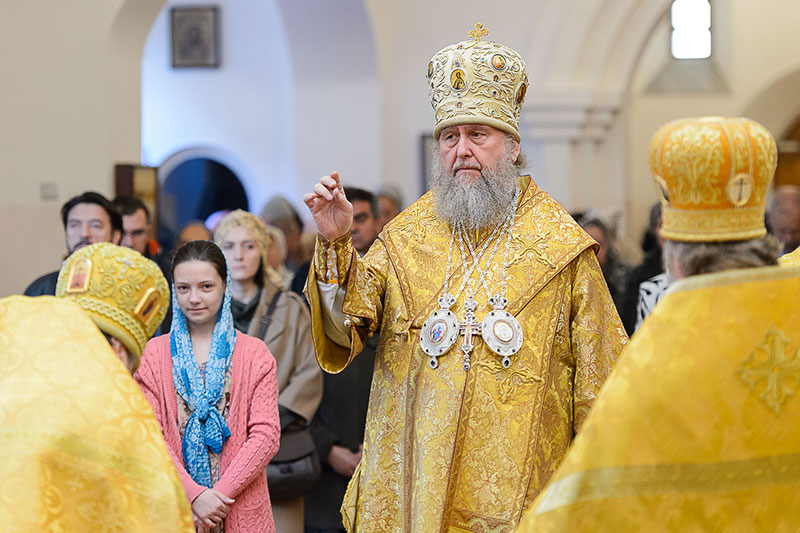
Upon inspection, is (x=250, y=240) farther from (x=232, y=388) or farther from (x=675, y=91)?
(x=675, y=91)

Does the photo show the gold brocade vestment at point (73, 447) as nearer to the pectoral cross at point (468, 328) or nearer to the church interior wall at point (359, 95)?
the pectoral cross at point (468, 328)

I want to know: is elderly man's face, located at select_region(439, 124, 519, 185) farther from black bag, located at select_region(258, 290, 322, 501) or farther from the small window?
the small window

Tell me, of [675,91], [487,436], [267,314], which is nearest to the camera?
[487,436]

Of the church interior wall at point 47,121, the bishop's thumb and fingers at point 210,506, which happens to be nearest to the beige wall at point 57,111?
the church interior wall at point 47,121

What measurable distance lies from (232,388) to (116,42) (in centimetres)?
389

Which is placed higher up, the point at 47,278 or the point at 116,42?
the point at 116,42

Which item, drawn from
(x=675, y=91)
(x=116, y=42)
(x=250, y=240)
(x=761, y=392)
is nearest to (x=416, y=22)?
(x=116, y=42)

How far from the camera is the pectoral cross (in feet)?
11.2

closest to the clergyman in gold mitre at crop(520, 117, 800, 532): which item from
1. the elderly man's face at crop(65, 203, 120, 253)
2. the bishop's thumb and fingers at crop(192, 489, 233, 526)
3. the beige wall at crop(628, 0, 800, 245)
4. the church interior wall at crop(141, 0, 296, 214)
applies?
the bishop's thumb and fingers at crop(192, 489, 233, 526)

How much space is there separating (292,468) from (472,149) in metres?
1.70

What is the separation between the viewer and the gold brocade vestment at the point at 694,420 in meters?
2.31

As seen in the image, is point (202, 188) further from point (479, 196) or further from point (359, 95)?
point (479, 196)

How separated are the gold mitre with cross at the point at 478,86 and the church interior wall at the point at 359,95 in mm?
3676

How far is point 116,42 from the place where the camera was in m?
7.36
